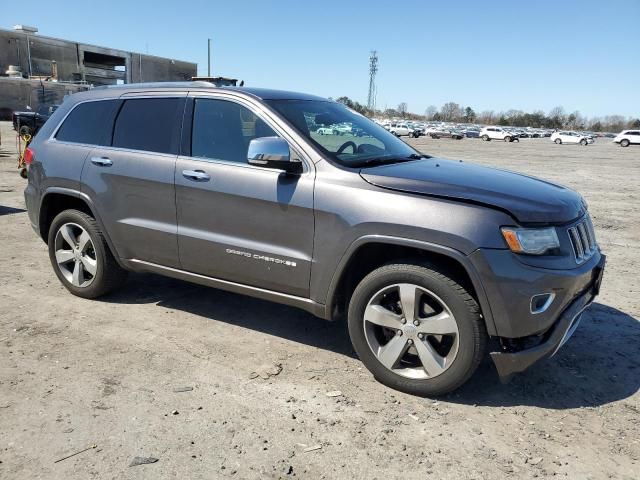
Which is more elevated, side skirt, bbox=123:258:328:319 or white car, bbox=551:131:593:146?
side skirt, bbox=123:258:328:319

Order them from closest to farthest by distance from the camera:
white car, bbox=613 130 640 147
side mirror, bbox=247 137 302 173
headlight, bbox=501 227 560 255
Answer: headlight, bbox=501 227 560 255 → side mirror, bbox=247 137 302 173 → white car, bbox=613 130 640 147

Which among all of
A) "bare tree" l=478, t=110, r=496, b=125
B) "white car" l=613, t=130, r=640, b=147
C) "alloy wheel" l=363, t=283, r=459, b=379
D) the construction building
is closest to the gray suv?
"alloy wheel" l=363, t=283, r=459, b=379

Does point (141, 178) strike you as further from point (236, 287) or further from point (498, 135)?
point (498, 135)

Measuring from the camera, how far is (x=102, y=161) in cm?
446

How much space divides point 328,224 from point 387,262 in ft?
1.47

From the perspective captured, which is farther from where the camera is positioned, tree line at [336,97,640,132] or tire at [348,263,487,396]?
tree line at [336,97,640,132]

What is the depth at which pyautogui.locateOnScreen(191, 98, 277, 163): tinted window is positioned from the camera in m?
3.87

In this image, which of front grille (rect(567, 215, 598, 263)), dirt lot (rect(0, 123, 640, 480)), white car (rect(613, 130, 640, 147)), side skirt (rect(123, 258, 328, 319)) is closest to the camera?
dirt lot (rect(0, 123, 640, 480))

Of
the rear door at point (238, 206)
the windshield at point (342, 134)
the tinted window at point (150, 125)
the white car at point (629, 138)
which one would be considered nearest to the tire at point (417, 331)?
the rear door at point (238, 206)

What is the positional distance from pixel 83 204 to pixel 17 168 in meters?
11.1

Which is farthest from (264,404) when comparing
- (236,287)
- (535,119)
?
(535,119)

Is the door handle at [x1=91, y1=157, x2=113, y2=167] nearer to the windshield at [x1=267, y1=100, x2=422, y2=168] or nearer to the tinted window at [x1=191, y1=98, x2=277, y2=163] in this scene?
the tinted window at [x1=191, y1=98, x2=277, y2=163]

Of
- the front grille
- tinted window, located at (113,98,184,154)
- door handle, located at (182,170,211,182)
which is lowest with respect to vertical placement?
the front grille

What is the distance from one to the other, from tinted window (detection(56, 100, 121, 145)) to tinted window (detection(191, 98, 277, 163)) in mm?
971
